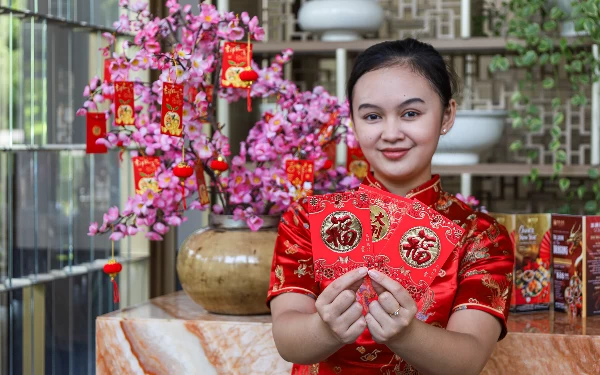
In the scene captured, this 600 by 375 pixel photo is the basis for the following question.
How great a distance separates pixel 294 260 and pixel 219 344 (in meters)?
0.42

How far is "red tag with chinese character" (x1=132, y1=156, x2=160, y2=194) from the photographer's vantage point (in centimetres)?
165

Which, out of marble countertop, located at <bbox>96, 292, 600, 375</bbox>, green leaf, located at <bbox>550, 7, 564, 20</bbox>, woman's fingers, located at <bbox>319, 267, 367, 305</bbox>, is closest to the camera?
woman's fingers, located at <bbox>319, 267, 367, 305</bbox>

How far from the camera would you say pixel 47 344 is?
84.1 inches

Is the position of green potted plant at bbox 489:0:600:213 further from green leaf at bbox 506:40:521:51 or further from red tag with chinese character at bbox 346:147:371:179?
red tag with chinese character at bbox 346:147:371:179

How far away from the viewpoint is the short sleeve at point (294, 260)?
127cm

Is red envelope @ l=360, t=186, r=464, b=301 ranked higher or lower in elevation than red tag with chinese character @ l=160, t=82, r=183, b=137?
lower

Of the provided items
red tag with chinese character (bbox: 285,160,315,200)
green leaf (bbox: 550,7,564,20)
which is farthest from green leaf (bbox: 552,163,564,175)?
red tag with chinese character (bbox: 285,160,315,200)

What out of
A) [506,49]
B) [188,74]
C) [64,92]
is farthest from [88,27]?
[506,49]

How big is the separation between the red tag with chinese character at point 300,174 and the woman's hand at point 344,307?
0.62 meters

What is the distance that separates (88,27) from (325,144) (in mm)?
915

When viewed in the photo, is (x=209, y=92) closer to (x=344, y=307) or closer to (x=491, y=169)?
(x=344, y=307)

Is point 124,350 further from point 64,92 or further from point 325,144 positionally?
point 64,92

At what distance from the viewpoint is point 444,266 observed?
1266 millimetres

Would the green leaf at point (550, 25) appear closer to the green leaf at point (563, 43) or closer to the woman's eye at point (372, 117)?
the green leaf at point (563, 43)
